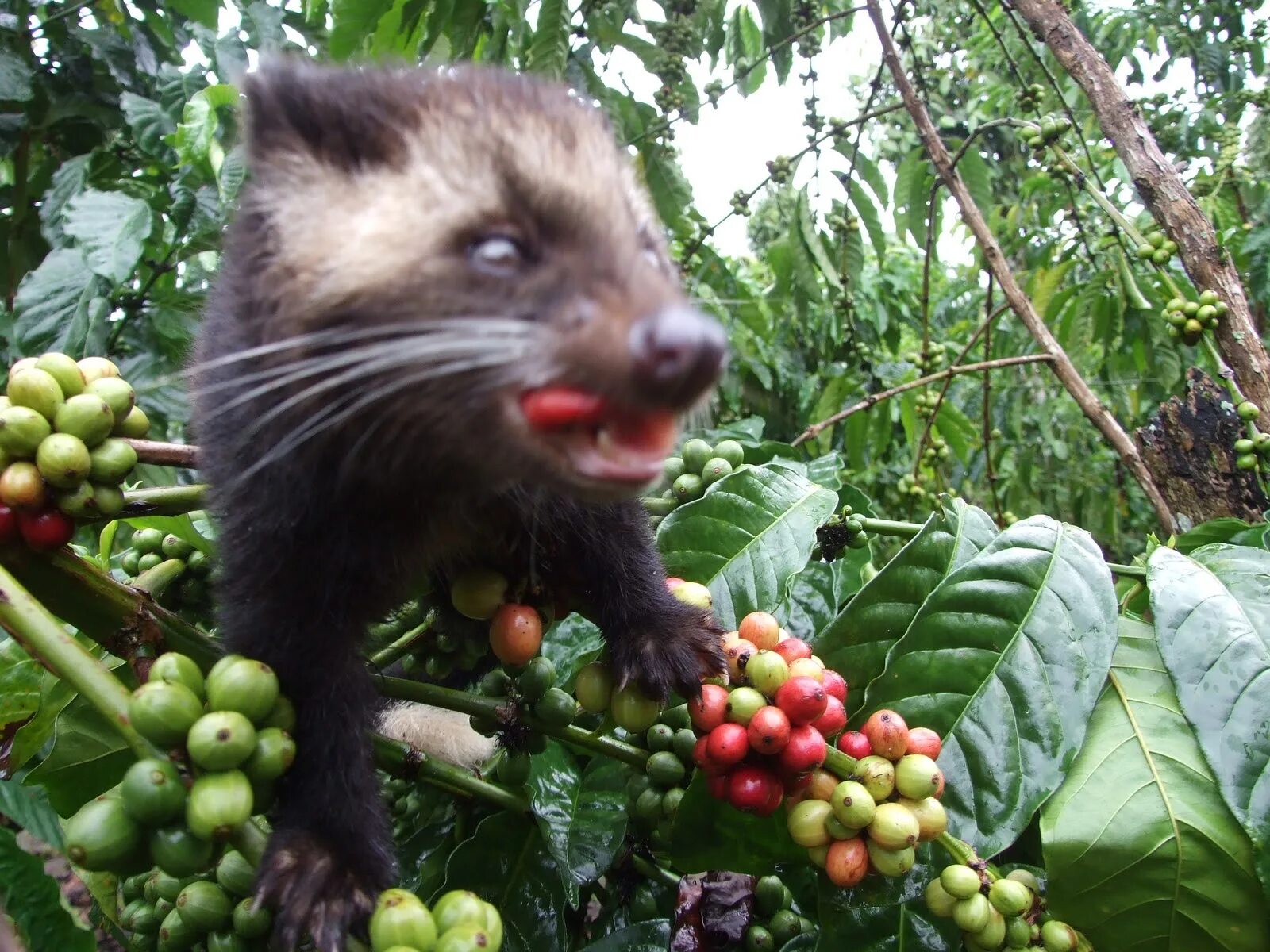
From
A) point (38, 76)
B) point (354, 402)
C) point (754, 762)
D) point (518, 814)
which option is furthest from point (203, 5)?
point (754, 762)

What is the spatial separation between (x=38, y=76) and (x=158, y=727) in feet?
11.6

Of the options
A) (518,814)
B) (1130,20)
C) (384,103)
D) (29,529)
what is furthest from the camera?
(1130,20)

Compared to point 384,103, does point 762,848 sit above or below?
below

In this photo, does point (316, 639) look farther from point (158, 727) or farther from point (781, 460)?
point (781, 460)

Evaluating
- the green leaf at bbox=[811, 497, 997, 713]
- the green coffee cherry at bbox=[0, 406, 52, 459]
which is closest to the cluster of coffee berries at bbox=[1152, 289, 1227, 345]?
the green leaf at bbox=[811, 497, 997, 713]

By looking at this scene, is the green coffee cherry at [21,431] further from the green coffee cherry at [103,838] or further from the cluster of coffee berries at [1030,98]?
the cluster of coffee berries at [1030,98]

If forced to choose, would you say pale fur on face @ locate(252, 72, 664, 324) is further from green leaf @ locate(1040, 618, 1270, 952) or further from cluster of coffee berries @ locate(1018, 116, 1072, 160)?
cluster of coffee berries @ locate(1018, 116, 1072, 160)

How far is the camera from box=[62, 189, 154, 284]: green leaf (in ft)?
8.30

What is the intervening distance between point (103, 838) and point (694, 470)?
125 cm

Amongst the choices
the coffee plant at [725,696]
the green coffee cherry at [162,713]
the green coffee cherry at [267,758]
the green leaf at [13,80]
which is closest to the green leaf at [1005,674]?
the coffee plant at [725,696]

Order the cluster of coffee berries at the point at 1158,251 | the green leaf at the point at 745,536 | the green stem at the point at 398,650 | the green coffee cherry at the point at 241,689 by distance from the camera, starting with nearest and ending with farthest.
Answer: the green coffee cherry at the point at 241,689 < the green stem at the point at 398,650 < the green leaf at the point at 745,536 < the cluster of coffee berries at the point at 1158,251

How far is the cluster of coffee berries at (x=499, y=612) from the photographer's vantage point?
1304 millimetres

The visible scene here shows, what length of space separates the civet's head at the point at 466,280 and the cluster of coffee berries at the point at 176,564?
1.56 ft

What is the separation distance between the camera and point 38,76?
11.3ft
